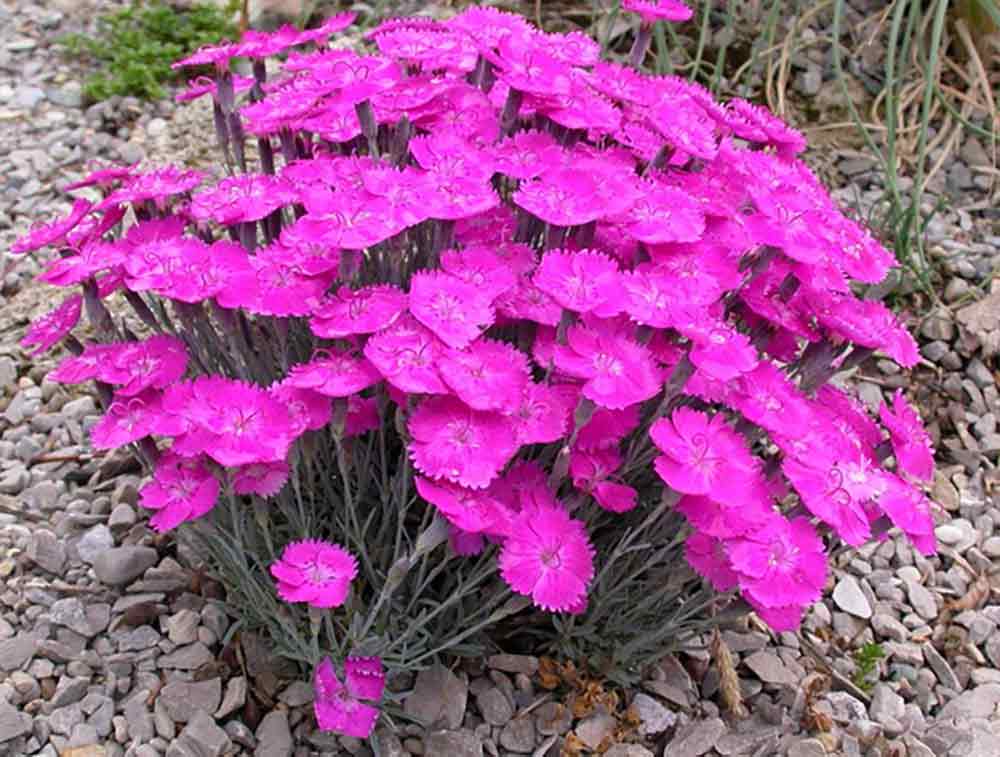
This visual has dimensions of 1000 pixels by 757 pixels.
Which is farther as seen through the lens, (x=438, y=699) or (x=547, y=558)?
(x=438, y=699)

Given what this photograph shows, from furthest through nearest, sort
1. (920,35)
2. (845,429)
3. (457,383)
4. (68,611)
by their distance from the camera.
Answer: (920,35) → (68,611) → (845,429) → (457,383)

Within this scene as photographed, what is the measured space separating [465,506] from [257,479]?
0.88 feet

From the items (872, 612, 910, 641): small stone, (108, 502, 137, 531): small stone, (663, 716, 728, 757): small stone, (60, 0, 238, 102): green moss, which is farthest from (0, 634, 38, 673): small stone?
(60, 0, 238, 102): green moss

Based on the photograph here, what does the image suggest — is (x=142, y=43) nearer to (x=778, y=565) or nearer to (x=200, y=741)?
(x=200, y=741)

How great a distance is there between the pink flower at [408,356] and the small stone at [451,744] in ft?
1.98

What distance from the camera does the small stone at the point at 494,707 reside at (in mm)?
1642

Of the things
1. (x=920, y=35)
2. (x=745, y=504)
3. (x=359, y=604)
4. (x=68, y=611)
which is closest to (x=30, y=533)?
(x=68, y=611)

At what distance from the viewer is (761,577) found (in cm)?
134

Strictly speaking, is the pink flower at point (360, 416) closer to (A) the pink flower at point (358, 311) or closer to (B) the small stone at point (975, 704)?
(A) the pink flower at point (358, 311)

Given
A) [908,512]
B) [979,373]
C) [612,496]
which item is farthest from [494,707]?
[979,373]

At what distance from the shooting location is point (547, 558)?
1.34 metres

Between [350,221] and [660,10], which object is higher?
[660,10]

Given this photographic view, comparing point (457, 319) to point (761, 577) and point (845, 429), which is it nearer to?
point (761, 577)

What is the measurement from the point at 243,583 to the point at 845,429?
819mm
